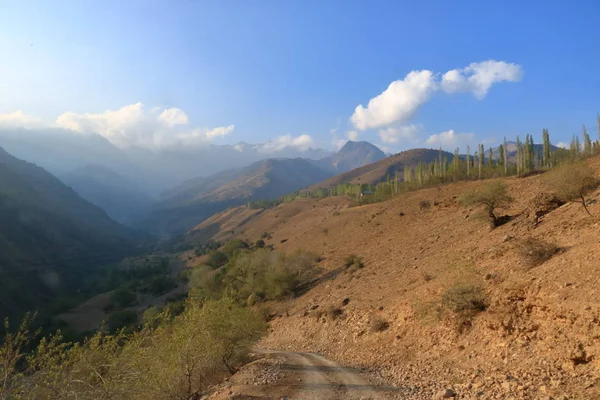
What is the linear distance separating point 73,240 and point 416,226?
422 ft

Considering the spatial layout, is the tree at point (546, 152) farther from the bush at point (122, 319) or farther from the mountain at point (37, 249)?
the mountain at point (37, 249)

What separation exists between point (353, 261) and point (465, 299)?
72.9 ft

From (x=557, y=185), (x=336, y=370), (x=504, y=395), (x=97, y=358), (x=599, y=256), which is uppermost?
(x=557, y=185)

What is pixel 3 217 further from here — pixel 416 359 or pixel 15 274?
pixel 416 359

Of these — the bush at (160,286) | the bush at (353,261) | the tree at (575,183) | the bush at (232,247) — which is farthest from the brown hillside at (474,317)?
the bush at (160,286)

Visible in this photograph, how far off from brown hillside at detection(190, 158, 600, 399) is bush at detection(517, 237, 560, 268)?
37cm

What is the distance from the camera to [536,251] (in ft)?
54.1

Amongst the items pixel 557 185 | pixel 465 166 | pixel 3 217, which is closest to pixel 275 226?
pixel 465 166

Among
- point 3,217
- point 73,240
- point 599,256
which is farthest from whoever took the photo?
point 73,240

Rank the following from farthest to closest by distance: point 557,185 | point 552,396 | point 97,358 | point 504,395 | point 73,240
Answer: point 73,240 < point 557,185 < point 97,358 < point 504,395 < point 552,396

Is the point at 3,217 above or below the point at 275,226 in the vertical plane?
above

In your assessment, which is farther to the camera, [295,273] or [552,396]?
[295,273]

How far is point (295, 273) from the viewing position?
41438 millimetres

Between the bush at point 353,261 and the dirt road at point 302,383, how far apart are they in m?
18.1
